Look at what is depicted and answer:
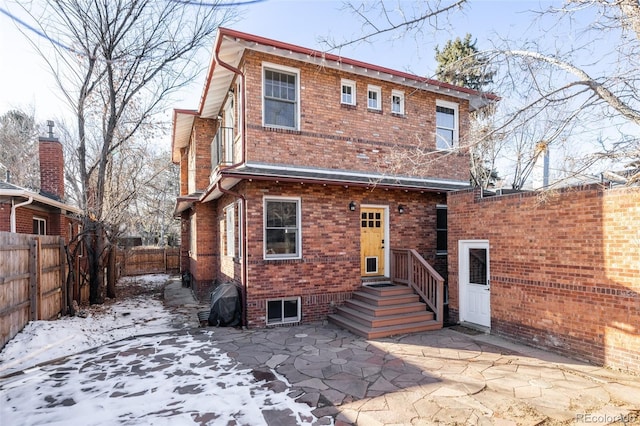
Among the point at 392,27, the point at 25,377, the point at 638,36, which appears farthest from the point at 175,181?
the point at 638,36

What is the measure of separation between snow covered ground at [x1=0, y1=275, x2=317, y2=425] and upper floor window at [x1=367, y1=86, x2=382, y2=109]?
25.5 ft

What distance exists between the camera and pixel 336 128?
920 cm

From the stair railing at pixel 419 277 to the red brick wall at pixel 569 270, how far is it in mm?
1151

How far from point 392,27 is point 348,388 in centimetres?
527

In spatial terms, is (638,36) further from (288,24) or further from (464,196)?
(288,24)

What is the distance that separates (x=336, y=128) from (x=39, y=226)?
1062cm

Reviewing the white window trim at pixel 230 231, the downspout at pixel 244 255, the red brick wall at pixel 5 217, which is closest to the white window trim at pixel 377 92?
the downspout at pixel 244 255

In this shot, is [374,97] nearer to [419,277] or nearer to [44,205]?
[419,277]

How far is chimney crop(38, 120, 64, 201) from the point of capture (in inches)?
492

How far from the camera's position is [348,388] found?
4.64m

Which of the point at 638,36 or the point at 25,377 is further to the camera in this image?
the point at 25,377

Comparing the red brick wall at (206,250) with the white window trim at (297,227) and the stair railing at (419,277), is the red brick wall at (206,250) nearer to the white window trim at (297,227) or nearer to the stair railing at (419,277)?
the white window trim at (297,227)

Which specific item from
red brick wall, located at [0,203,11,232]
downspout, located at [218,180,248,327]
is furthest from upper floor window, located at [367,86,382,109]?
red brick wall, located at [0,203,11,232]

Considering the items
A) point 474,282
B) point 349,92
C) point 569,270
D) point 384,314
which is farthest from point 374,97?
point 569,270
